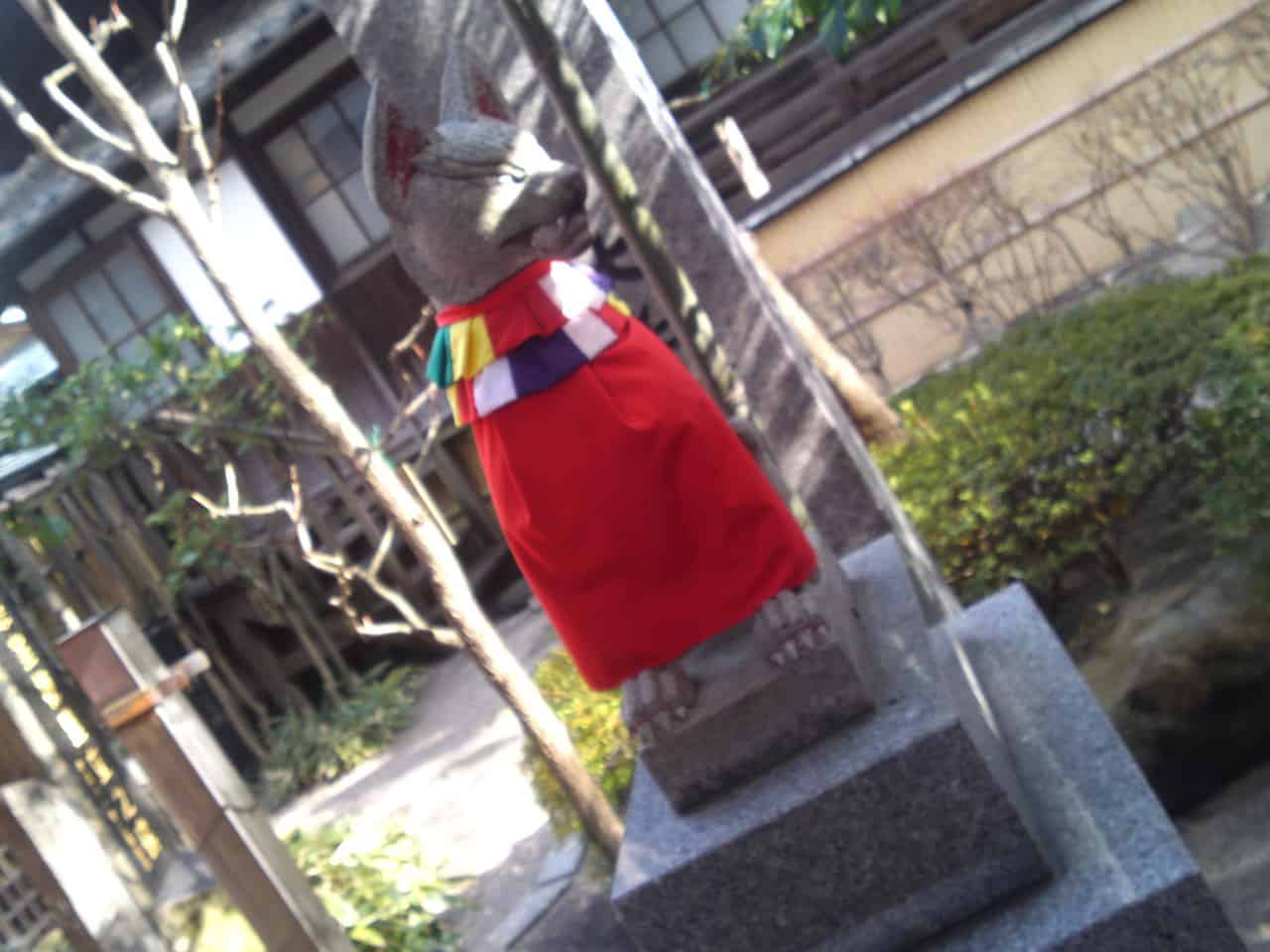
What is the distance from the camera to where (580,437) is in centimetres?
248

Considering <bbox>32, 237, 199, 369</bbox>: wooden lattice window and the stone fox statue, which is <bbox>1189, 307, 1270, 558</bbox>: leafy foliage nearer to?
the stone fox statue

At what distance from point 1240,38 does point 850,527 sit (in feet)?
19.0

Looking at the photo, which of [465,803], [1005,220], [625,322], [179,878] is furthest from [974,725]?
[1005,220]

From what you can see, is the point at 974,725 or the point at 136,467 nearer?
the point at 974,725

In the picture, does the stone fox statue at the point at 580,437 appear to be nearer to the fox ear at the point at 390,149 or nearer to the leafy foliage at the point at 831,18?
the fox ear at the point at 390,149

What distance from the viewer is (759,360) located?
4.10 meters

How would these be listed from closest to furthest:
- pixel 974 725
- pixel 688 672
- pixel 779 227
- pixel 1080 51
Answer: pixel 974 725
pixel 688 672
pixel 1080 51
pixel 779 227

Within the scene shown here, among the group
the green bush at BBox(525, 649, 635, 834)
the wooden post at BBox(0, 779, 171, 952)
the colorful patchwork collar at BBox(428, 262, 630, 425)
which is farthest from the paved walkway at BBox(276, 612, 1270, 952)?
the colorful patchwork collar at BBox(428, 262, 630, 425)

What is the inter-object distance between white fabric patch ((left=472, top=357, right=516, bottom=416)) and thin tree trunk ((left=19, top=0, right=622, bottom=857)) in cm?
162

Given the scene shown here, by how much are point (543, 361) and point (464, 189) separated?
41cm

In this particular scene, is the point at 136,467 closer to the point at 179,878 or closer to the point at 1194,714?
the point at 179,878

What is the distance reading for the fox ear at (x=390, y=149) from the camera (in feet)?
7.96

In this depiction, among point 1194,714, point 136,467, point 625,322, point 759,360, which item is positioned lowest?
point 1194,714

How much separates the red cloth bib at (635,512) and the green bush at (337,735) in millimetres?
8105
